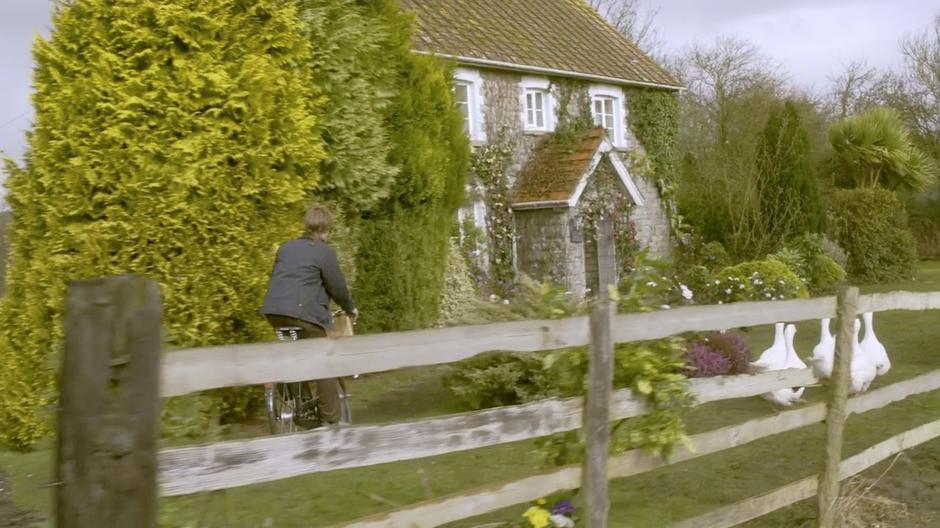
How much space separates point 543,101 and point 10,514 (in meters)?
14.6

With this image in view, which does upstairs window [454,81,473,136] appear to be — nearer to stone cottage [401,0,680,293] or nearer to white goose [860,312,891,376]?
stone cottage [401,0,680,293]

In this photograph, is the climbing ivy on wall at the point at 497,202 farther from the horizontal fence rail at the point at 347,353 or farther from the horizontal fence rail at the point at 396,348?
the horizontal fence rail at the point at 347,353

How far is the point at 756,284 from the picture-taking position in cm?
1495

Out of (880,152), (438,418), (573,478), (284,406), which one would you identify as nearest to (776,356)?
(284,406)

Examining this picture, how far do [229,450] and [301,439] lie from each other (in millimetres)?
249

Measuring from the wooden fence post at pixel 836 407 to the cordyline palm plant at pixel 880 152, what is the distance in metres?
23.0

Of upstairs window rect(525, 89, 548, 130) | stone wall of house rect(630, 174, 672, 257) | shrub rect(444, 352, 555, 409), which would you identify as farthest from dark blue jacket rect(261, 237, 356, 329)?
stone wall of house rect(630, 174, 672, 257)

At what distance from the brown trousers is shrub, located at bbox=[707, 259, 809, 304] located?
30.2ft

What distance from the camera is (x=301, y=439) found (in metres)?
2.98

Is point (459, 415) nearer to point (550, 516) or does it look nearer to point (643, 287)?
point (550, 516)

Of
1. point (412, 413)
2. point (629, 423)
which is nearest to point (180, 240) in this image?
point (412, 413)

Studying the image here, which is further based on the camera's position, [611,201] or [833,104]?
[833,104]

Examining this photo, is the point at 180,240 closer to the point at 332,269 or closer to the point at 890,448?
the point at 332,269

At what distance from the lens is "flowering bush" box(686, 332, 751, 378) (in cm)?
884
